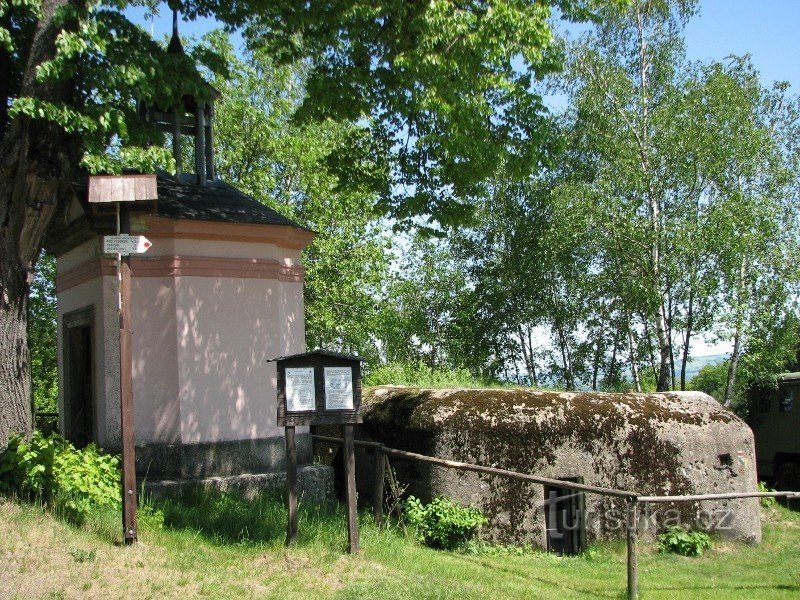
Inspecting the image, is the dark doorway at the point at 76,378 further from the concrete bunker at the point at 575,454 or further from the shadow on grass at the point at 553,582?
the shadow on grass at the point at 553,582

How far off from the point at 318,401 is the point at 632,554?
3.46m

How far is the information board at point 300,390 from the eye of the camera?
802 centimetres

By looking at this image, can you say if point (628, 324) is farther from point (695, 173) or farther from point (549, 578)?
point (549, 578)

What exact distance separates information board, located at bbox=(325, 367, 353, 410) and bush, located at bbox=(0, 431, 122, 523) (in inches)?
104

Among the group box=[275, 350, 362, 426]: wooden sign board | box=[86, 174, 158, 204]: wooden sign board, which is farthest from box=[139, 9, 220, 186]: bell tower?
box=[275, 350, 362, 426]: wooden sign board

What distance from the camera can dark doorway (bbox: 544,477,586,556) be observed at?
34.3 ft

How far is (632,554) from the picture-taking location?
7.61m

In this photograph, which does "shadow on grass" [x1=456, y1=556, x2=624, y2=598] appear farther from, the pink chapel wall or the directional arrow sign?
the directional arrow sign

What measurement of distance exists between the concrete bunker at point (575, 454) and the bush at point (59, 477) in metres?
3.90

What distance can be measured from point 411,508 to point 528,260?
52.6 feet

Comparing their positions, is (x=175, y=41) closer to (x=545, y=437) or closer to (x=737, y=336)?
(x=545, y=437)

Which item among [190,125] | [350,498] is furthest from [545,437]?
[190,125]

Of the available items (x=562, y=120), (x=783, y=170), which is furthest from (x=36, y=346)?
(x=783, y=170)

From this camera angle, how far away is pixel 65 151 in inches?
362
